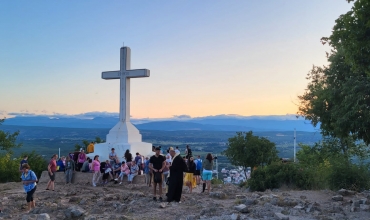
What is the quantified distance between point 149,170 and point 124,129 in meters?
5.93

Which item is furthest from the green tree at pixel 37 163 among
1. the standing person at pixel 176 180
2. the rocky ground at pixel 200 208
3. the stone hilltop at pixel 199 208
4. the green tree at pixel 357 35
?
the green tree at pixel 357 35

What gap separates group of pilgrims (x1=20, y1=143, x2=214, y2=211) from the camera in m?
11.2

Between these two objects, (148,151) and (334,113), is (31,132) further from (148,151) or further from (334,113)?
(334,113)

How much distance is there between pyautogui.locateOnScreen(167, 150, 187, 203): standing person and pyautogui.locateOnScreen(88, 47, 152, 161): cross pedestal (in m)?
9.05

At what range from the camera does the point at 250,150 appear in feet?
85.3

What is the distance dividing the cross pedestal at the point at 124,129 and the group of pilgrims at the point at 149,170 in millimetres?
1668

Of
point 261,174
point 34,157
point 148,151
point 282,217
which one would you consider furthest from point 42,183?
point 282,217

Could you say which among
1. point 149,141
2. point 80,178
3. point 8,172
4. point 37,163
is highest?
point 80,178

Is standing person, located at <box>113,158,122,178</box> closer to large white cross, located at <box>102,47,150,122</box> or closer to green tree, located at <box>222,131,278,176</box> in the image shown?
large white cross, located at <box>102,47,150,122</box>

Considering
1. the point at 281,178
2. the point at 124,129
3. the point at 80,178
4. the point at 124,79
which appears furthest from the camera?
the point at 124,79

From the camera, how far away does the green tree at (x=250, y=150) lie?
2572cm

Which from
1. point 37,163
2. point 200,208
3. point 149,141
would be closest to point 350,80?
point 200,208

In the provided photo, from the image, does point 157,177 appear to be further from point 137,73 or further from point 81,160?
point 137,73

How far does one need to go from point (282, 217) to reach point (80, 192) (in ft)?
29.5
